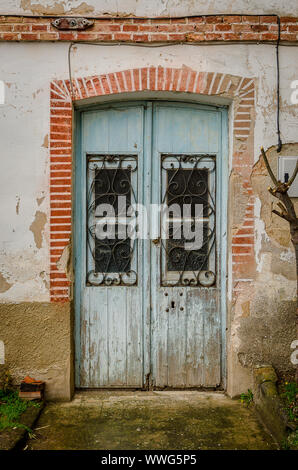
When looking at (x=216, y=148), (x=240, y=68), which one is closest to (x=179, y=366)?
(x=216, y=148)

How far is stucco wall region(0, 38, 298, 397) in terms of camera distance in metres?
4.13

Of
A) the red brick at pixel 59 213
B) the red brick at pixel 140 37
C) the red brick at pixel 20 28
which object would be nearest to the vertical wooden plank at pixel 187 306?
the red brick at pixel 140 37

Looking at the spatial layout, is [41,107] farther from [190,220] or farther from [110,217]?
[190,220]

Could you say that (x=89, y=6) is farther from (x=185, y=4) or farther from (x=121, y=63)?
(x=185, y=4)

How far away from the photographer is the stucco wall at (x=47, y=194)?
4.13 m

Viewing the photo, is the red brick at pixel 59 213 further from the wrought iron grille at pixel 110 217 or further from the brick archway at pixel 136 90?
the wrought iron grille at pixel 110 217

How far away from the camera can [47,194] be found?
4.16 metres

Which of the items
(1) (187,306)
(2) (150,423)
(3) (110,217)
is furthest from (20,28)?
(2) (150,423)

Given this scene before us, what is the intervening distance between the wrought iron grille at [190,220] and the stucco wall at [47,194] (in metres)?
0.28

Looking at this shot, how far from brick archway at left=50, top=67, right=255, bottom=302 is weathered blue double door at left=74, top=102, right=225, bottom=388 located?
218 millimetres

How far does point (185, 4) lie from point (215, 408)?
368 centimetres

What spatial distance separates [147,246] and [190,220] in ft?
1.60

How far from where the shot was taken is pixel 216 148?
14.4ft
